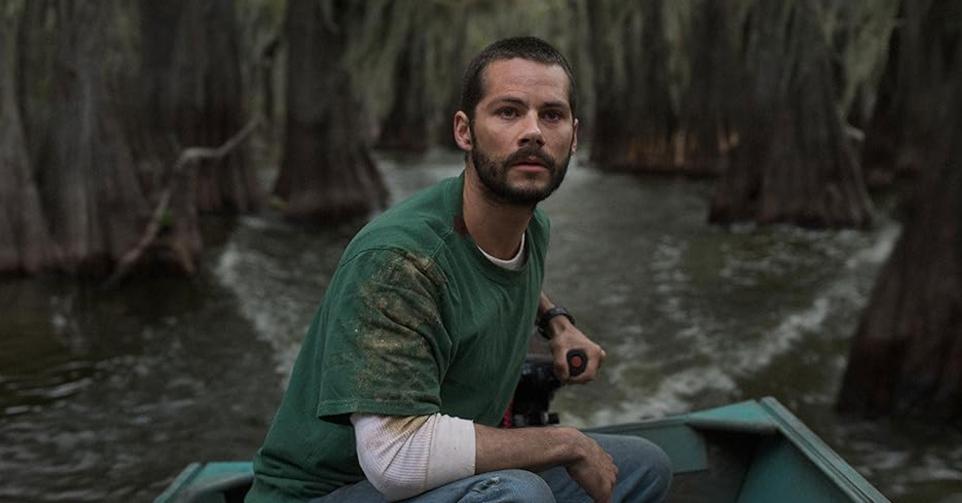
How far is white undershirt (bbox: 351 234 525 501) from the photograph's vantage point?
2.03 metres

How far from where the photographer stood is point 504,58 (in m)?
2.25

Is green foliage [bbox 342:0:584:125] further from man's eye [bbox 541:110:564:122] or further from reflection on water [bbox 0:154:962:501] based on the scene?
man's eye [bbox 541:110:564:122]

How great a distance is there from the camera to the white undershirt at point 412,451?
2027 millimetres

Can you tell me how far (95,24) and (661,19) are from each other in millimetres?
16796

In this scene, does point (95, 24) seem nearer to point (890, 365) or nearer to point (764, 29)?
point (890, 365)

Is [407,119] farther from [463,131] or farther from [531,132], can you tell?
[531,132]

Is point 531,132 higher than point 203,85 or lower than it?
higher

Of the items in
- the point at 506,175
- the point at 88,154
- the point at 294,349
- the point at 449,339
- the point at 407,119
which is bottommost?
the point at 407,119

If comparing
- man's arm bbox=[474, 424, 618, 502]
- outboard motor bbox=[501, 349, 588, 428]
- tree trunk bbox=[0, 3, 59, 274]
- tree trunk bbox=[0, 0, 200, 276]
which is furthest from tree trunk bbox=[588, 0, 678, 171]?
man's arm bbox=[474, 424, 618, 502]

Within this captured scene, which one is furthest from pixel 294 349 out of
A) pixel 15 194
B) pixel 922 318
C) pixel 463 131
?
pixel 463 131

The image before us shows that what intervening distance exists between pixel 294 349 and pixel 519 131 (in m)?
6.29

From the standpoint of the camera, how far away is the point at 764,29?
15.4m

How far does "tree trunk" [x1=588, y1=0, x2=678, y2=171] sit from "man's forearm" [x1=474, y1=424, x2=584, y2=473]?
22792 millimetres

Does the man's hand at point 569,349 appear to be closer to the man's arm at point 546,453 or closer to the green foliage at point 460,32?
the man's arm at point 546,453
